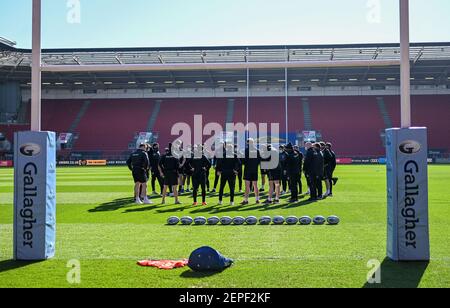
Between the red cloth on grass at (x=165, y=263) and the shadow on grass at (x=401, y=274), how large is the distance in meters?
2.35

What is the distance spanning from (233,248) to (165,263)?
4.84ft

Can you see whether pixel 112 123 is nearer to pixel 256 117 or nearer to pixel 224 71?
pixel 224 71

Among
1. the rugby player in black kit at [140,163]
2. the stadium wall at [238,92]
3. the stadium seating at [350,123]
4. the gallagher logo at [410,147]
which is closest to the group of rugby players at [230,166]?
the rugby player in black kit at [140,163]

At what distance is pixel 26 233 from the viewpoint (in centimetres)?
658

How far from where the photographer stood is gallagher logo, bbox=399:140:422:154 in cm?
643

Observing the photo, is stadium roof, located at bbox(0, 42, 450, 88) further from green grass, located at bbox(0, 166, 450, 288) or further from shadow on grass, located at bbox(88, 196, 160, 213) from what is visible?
green grass, located at bbox(0, 166, 450, 288)

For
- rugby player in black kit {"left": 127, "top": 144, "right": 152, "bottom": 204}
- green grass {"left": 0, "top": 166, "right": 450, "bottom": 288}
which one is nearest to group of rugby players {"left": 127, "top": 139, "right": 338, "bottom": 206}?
rugby player in black kit {"left": 127, "top": 144, "right": 152, "bottom": 204}

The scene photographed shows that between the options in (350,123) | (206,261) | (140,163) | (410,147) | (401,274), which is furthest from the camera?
(350,123)

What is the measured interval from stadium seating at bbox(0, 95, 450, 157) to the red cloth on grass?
132ft

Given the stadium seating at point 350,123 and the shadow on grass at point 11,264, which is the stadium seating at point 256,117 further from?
the shadow on grass at point 11,264

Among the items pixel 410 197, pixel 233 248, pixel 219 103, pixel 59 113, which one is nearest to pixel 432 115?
pixel 219 103

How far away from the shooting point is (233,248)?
7.48m

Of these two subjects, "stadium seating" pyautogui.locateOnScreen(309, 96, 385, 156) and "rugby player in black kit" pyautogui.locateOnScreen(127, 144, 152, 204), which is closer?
"rugby player in black kit" pyautogui.locateOnScreen(127, 144, 152, 204)

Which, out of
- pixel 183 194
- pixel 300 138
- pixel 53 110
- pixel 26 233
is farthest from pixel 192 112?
pixel 26 233
